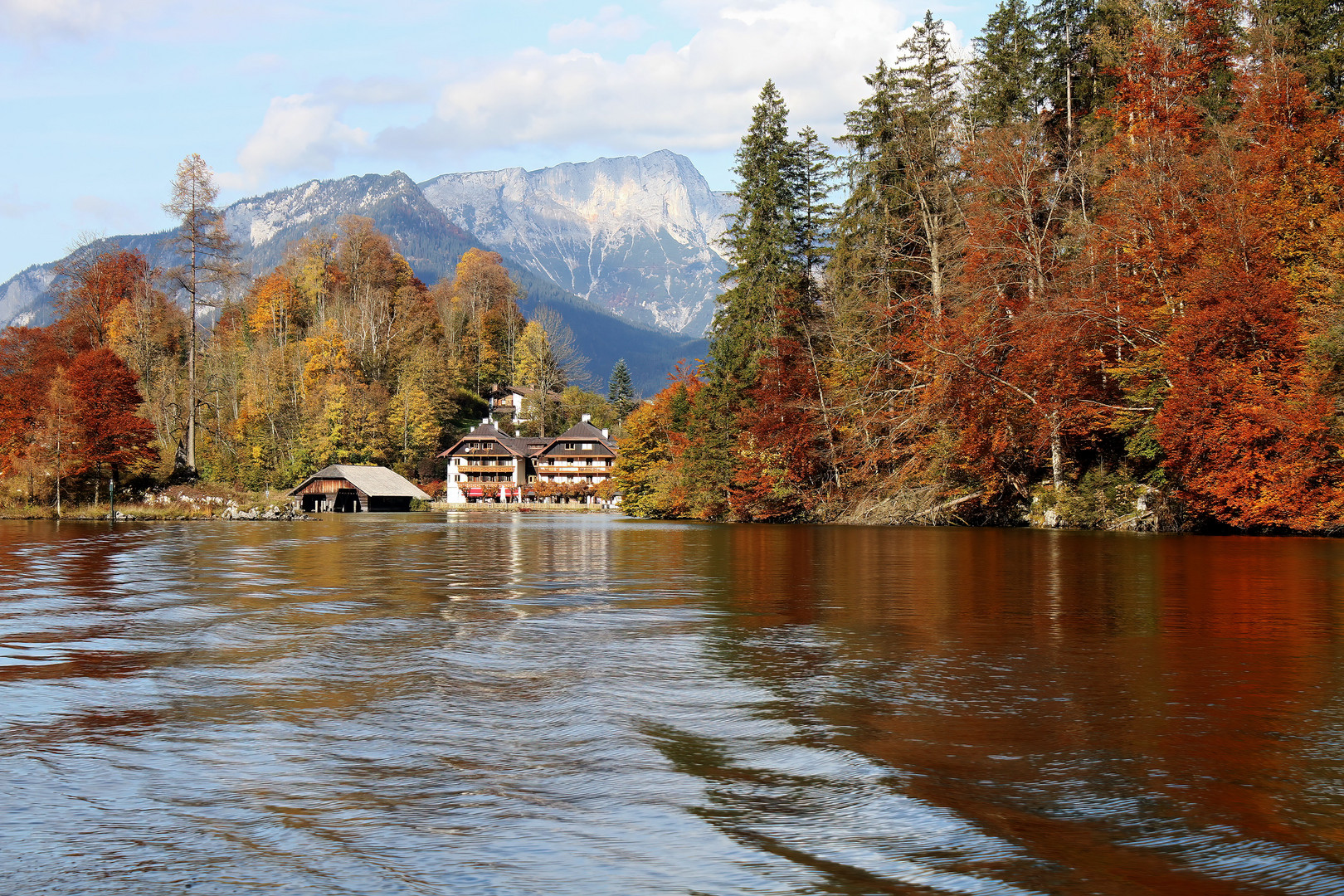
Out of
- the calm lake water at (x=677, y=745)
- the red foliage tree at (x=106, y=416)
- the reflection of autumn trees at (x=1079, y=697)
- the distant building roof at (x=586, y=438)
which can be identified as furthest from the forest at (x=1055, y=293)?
the distant building roof at (x=586, y=438)

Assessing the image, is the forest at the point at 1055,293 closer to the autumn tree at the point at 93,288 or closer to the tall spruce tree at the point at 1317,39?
the tall spruce tree at the point at 1317,39

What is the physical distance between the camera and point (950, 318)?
43062 millimetres

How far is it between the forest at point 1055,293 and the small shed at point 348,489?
36770mm

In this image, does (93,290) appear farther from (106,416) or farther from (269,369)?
(269,369)

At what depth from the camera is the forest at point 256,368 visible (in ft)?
193

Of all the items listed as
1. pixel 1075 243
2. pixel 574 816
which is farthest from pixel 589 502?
pixel 574 816

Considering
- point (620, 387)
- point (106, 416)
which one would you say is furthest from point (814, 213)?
point (620, 387)

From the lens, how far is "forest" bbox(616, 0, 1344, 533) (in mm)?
33406

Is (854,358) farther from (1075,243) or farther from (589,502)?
(589,502)

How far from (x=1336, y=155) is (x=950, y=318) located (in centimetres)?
1487

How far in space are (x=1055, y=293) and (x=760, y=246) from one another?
22091 millimetres

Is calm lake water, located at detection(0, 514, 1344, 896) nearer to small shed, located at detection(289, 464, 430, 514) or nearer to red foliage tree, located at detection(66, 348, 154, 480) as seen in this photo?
red foliage tree, located at detection(66, 348, 154, 480)

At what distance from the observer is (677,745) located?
7188 mm

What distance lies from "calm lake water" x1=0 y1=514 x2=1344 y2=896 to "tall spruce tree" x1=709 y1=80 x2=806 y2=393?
42136mm
